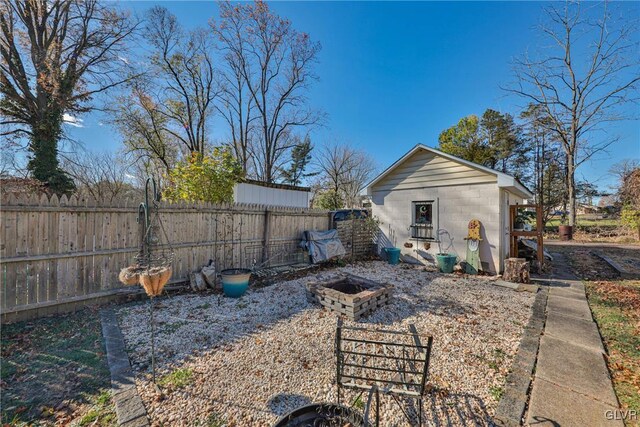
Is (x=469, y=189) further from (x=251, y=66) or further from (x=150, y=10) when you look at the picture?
(x=150, y=10)

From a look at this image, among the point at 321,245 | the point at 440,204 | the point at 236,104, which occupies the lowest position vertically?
the point at 321,245

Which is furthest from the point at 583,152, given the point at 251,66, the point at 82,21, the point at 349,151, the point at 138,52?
the point at 82,21

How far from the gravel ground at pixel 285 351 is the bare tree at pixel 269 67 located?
49.1 feet

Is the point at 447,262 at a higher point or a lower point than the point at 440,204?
lower

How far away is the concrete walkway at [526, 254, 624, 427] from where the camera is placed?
2.12 m

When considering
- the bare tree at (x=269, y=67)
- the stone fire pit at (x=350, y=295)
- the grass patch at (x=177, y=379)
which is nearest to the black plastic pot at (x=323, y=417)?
the grass patch at (x=177, y=379)

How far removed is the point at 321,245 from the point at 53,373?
230 inches

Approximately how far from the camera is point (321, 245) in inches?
301

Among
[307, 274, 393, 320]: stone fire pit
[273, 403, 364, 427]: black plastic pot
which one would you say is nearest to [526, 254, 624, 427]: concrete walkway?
[273, 403, 364, 427]: black plastic pot

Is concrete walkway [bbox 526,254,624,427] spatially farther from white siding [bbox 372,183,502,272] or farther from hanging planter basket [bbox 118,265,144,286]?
hanging planter basket [bbox 118,265,144,286]

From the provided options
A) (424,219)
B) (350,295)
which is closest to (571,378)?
(350,295)

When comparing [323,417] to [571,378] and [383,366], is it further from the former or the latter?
[571,378]

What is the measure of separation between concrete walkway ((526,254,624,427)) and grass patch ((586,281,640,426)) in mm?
87

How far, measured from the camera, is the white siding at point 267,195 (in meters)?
11.1
